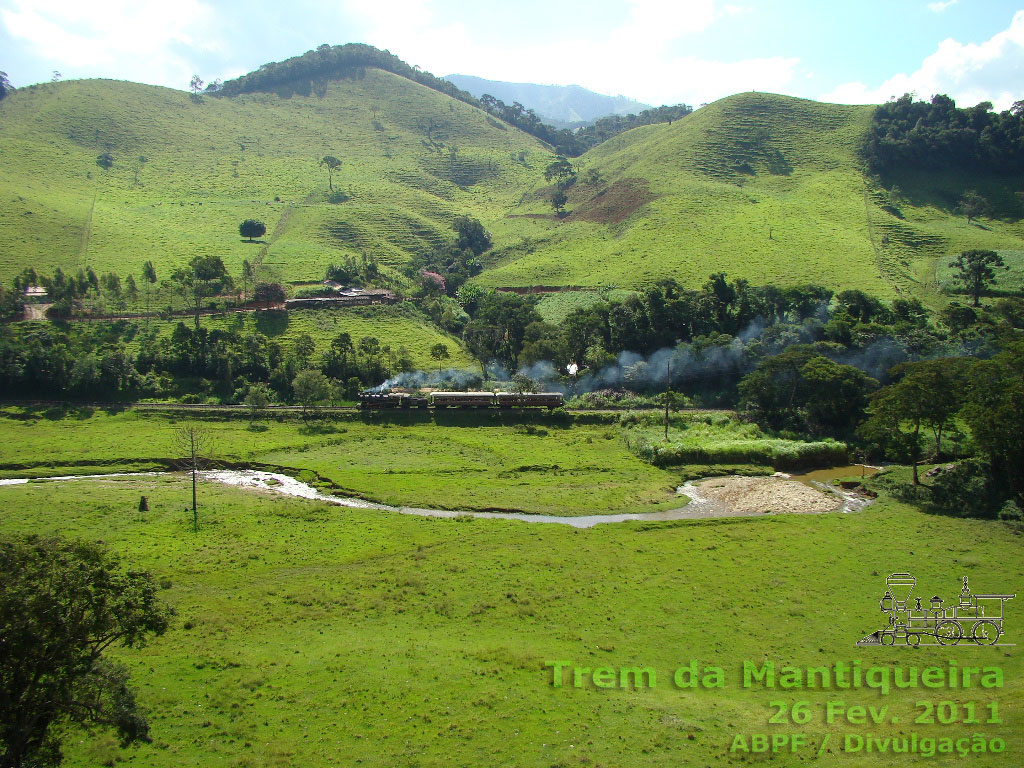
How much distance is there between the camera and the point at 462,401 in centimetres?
6862

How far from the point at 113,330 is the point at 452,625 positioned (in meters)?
75.5

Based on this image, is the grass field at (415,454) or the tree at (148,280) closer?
the grass field at (415,454)

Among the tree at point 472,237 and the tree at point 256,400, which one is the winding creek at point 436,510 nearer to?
the tree at point 256,400

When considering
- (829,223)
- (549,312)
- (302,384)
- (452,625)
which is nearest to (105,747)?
(452,625)

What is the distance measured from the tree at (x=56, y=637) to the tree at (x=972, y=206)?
458ft

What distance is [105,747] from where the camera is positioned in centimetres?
2048

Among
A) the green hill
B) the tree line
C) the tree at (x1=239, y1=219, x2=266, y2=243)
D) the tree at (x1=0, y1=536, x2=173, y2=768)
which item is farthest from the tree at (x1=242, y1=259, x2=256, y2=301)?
the tree line

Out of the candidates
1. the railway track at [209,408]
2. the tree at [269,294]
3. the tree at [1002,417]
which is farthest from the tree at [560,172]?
the tree at [1002,417]

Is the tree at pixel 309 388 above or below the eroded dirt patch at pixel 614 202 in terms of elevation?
below

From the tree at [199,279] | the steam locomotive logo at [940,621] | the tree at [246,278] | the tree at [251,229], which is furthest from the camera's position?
the tree at [251,229]

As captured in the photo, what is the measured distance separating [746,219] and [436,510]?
95.8 metres

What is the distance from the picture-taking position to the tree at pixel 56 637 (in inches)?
648

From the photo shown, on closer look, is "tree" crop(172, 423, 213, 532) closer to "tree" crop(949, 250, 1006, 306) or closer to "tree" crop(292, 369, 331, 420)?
"tree" crop(292, 369, 331, 420)

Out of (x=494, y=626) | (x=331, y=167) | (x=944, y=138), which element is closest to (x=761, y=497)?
(x=494, y=626)
